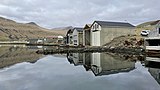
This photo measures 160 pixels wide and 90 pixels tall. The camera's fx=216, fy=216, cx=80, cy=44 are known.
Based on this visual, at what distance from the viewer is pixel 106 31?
1718 inches

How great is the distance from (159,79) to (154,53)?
47.2 feet

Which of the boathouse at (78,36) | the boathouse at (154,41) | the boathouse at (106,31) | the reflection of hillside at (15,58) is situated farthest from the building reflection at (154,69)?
the boathouse at (78,36)

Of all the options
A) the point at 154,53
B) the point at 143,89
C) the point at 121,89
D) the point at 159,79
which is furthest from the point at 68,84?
the point at 154,53

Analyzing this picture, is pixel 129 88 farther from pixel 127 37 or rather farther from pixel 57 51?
pixel 127 37

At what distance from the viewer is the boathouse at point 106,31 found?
43.3m

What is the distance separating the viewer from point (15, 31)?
469ft

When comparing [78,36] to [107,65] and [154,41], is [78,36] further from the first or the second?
[107,65]

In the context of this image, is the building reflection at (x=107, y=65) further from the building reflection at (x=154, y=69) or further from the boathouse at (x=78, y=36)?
the boathouse at (x=78, y=36)

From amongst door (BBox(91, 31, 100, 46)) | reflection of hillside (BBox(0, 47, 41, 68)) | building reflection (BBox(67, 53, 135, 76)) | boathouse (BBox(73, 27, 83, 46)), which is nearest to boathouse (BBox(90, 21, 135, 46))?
door (BBox(91, 31, 100, 46))

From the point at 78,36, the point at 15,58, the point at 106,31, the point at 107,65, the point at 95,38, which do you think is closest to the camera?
the point at 107,65

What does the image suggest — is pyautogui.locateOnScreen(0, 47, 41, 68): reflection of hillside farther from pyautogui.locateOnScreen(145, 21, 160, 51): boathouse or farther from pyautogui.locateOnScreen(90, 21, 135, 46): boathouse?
pyautogui.locateOnScreen(145, 21, 160, 51): boathouse

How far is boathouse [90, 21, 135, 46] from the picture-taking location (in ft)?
142

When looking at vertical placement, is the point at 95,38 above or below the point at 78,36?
below

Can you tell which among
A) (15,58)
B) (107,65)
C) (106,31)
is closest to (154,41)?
A: (107,65)
